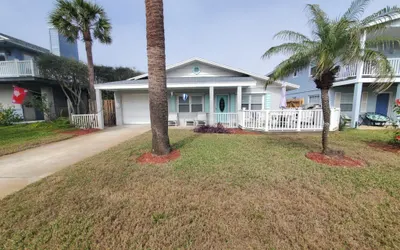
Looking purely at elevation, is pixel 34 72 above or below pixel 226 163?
above

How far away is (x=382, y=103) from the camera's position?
505 inches

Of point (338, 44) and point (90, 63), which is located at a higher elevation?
point (90, 63)

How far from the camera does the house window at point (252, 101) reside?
12.3 meters

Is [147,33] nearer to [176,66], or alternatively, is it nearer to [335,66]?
[335,66]

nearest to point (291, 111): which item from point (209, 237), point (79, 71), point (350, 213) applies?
point (350, 213)

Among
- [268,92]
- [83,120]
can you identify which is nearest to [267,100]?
[268,92]

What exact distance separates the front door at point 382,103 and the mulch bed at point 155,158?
53.3 ft

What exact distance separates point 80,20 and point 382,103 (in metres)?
21.8

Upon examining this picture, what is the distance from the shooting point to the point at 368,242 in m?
2.10

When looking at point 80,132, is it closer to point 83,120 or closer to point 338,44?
point 83,120

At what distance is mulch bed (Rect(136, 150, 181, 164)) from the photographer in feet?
16.0

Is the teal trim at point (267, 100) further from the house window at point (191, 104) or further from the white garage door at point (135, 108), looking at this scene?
the white garage door at point (135, 108)

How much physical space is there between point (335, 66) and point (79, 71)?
52.7ft

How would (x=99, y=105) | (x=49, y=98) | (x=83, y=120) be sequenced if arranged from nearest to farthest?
(x=83, y=120) → (x=99, y=105) → (x=49, y=98)
